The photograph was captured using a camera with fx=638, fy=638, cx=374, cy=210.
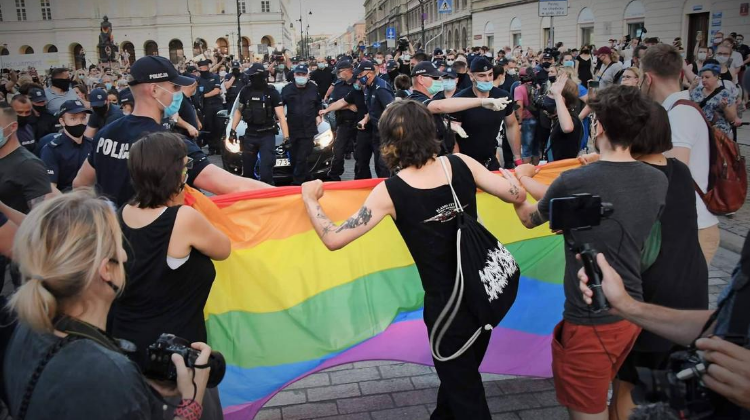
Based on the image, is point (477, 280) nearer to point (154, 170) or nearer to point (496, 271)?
point (496, 271)

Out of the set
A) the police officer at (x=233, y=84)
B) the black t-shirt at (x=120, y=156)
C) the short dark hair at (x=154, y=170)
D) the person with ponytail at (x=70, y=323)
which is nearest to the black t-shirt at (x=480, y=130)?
the black t-shirt at (x=120, y=156)

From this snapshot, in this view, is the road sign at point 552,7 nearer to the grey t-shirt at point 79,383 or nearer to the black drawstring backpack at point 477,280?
the black drawstring backpack at point 477,280

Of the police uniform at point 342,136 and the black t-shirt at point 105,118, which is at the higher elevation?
the black t-shirt at point 105,118

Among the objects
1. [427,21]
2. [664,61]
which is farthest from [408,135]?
[427,21]

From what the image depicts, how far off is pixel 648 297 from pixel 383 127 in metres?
1.59

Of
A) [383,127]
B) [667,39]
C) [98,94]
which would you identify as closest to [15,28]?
[667,39]

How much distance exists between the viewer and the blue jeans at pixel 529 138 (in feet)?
37.0

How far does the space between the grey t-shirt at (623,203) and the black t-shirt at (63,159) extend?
17.5ft

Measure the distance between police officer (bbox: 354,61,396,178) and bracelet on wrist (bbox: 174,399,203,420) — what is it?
316 inches

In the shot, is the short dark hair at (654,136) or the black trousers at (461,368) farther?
the black trousers at (461,368)

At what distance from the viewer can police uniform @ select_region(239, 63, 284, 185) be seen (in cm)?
1050

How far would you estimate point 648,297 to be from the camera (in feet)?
10.5

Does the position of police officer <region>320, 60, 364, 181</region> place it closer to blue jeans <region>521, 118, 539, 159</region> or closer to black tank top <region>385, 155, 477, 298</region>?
blue jeans <region>521, 118, 539, 159</region>

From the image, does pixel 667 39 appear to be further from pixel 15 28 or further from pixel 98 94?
pixel 15 28
